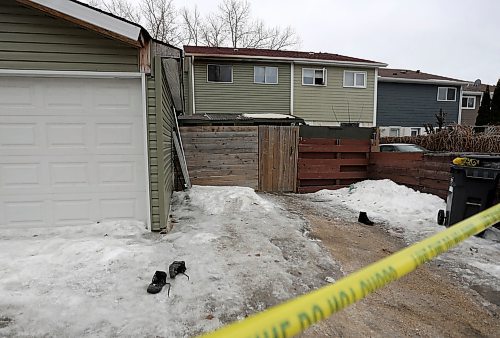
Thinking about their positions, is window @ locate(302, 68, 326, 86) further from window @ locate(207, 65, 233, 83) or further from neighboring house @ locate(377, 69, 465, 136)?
neighboring house @ locate(377, 69, 465, 136)

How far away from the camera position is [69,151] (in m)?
4.69

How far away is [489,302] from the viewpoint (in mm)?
3029

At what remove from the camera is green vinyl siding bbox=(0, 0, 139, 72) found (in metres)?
4.36

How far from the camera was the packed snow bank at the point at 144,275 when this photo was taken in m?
2.56

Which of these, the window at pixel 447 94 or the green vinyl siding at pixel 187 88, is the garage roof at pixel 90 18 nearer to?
the green vinyl siding at pixel 187 88

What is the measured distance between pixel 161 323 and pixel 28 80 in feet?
13.2

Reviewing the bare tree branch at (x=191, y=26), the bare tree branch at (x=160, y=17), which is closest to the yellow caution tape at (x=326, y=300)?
the bare tree branch at (x=160, y=17)

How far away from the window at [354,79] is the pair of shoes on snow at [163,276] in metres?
15.2

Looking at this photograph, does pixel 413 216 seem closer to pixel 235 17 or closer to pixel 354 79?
pixel 354 79

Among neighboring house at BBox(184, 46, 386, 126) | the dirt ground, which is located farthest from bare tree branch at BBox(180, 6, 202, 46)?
the dirt ground

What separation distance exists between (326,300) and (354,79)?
56.3ft

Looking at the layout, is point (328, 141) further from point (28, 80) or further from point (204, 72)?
point (204, 72)

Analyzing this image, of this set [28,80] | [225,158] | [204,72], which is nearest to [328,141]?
[225,158]

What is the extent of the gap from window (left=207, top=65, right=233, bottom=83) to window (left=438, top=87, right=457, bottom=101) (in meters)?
13.9
